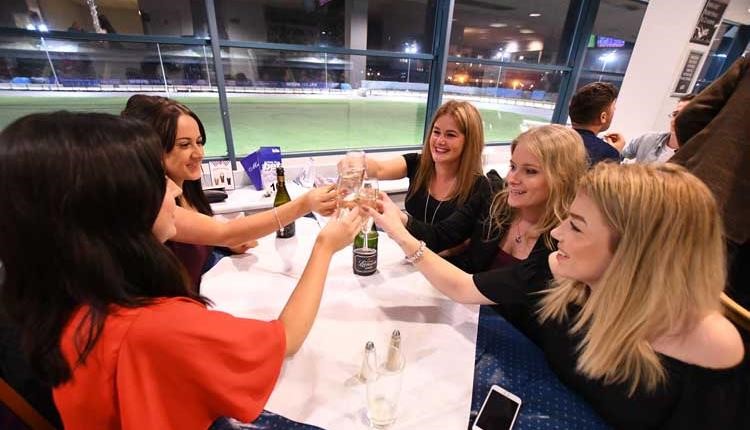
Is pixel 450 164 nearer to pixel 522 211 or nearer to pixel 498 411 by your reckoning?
pixel 522 211

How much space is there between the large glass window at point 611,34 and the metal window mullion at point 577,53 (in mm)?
91

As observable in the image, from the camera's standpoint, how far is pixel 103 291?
588mm

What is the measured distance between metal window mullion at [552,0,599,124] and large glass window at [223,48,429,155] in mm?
2068

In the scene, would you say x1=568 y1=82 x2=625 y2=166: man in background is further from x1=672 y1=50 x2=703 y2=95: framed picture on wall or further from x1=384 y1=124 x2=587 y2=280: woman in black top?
x1=672 y1=50 x2=703 y2=95: framed picture on wall

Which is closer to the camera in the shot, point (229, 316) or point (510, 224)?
point (229, 316)

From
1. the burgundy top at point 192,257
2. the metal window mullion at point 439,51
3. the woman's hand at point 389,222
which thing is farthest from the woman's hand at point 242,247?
the metal window mullion at point 439,51

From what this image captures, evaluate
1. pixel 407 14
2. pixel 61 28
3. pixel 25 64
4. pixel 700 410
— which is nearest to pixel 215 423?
pixel 700 410

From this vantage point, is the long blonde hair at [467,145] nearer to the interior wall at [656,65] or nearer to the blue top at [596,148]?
the blue top at [596,148]

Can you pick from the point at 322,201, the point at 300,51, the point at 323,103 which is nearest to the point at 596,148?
the point at 322,201

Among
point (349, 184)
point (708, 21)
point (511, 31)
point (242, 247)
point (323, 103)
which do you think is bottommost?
point (323, 103)

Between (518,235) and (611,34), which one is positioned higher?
(611,34)

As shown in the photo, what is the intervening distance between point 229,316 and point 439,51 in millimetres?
3605

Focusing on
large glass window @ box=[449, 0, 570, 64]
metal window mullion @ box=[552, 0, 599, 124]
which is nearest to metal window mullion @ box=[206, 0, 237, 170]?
large glass window @ box=[449, 0, 570, 64]

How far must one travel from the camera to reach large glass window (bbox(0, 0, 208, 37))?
2.42 meters
